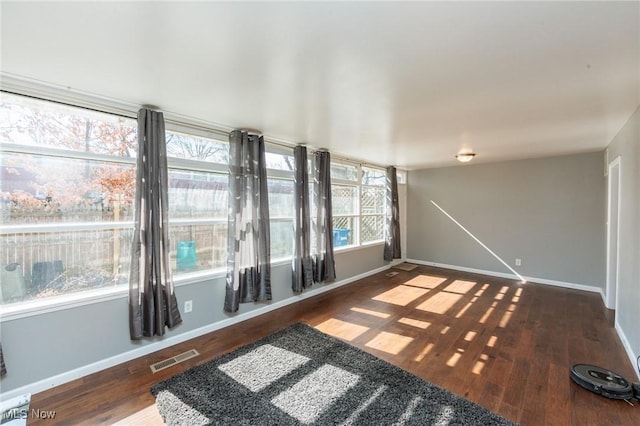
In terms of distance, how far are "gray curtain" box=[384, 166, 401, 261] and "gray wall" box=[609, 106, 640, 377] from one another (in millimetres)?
3480

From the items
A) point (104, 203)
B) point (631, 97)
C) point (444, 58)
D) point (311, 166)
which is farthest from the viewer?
point (311, 166)

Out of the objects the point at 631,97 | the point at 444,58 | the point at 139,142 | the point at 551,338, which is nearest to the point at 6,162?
the point at 139,142

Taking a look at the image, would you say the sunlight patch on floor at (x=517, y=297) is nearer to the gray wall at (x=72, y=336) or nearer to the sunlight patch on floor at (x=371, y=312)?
the sunlight patch on floor at (x=371, y=312)

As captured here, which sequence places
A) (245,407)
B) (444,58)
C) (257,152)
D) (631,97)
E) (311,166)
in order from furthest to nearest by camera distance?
(311,166) → (257,152) → (631,97) → (245,407) → (444,58)

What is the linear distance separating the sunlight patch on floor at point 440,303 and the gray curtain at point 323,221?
4.78 ft

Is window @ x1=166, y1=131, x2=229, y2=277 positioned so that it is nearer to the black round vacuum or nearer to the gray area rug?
the gray area rug

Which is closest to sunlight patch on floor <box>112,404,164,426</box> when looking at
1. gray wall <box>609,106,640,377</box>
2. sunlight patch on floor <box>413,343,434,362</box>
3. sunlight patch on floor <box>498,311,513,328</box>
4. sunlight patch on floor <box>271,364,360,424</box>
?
sunlight patch on floor <box>271,364,360,424</box>

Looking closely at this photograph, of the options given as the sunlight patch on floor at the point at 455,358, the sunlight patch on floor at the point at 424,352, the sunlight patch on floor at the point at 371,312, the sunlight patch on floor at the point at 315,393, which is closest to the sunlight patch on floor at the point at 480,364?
the sunlight patch on floor at the point at 455,358

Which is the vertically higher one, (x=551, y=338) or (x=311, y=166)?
(x=311, y=166)

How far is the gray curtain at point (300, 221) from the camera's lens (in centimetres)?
405

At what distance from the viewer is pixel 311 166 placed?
450 centimetres

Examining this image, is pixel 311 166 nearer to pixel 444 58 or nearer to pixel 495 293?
pixel 444 58

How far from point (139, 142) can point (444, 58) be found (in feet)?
8.48

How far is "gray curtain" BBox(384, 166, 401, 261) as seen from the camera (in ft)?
20.2
